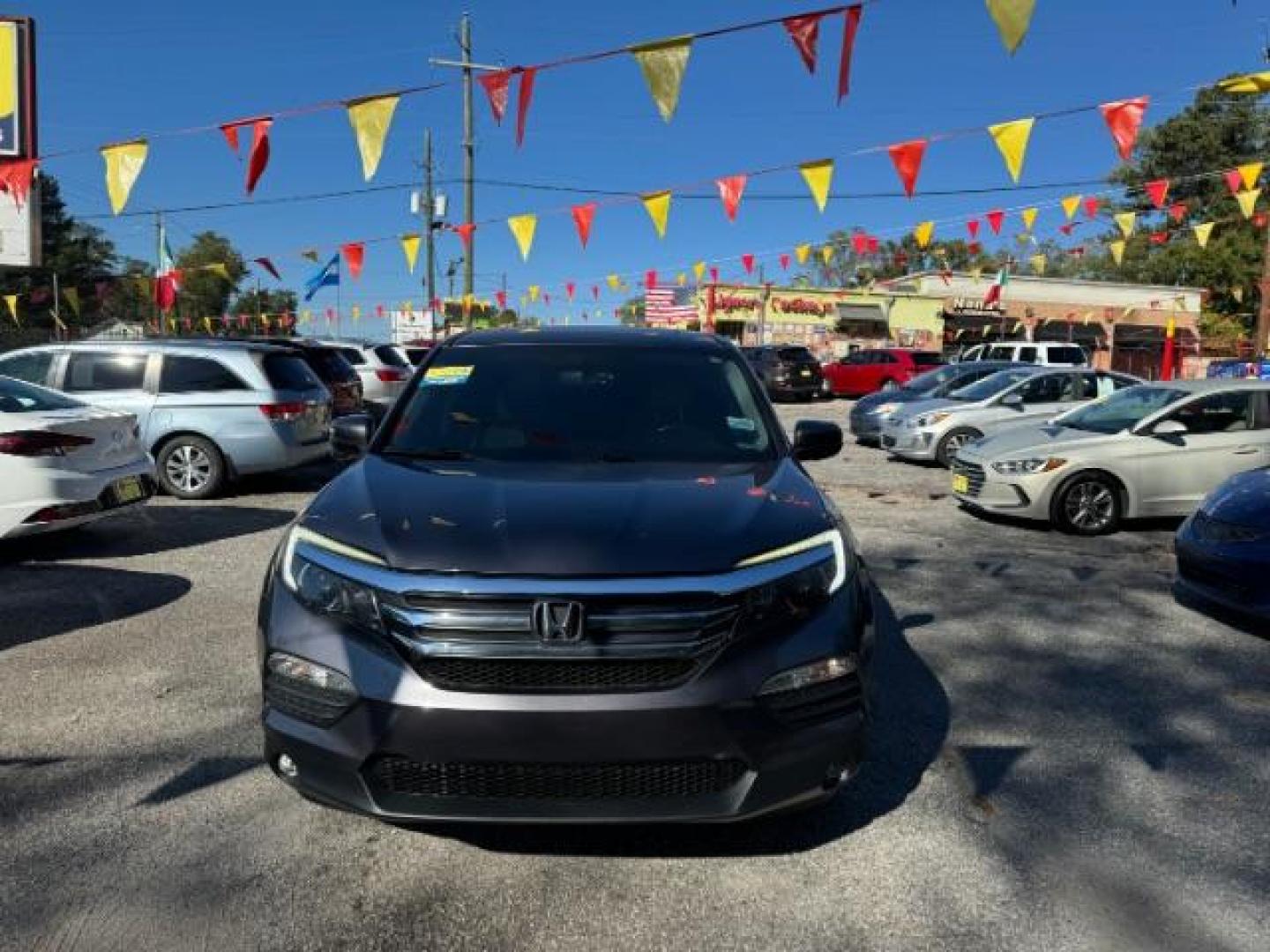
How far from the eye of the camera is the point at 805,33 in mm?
9234

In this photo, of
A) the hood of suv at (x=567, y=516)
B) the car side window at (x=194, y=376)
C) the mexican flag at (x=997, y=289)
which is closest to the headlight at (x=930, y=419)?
the car side window at (x=194, y=376)

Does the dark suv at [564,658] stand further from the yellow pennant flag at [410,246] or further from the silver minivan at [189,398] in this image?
the yellow pennant flag at [410,246]

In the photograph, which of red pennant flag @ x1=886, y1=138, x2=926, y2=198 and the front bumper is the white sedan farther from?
red pennant flag @ x1=886, y1=138, x2=926, y2=198

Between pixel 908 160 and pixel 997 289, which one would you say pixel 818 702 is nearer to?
pixel 908 160

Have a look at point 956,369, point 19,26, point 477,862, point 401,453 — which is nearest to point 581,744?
point 477,862

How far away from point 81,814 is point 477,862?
1392 mm

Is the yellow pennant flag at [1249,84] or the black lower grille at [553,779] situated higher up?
the yellow pennant flag at [1249,84]

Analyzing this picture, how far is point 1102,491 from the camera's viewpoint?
345 inches

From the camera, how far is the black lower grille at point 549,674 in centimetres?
249

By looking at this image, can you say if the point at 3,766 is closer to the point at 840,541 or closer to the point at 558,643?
the point at 558,643

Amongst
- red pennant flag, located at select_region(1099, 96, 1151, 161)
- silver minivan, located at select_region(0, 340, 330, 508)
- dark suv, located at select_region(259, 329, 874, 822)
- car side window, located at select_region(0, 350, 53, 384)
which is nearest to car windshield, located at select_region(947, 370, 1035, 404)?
red pennant flag, located at select_region(1099, 96, 1151, 161)

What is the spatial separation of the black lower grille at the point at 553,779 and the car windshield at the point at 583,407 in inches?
52.0

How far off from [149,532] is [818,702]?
705 centimetres

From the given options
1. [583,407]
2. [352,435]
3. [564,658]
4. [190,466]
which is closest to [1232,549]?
[583,407]
